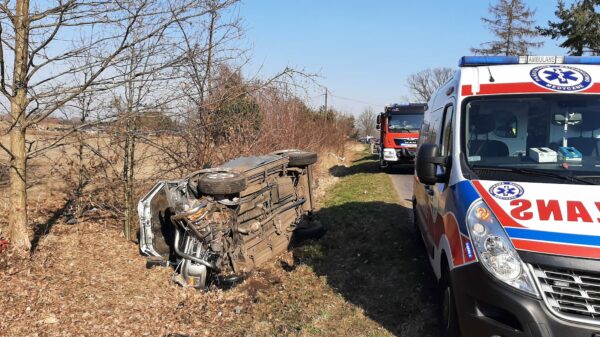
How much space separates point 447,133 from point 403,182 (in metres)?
11.9

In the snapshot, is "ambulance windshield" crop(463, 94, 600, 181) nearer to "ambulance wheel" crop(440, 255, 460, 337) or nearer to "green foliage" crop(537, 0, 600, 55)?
"ambulance wheel" crop(440, 255, 460, 337)

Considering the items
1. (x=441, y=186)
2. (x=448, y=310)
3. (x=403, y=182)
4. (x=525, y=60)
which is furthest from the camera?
(x=403, y=182)

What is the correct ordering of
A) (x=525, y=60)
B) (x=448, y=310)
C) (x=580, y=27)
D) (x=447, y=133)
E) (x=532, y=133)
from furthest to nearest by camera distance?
(x=580, y=27), (x=525, y=60), (x=447, y=133), (x=532, y=133), (x=448, y=310)

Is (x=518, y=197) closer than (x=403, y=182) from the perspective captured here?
Yes

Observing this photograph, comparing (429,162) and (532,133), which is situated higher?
(532,133)

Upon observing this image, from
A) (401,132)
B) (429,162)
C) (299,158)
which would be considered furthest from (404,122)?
(429,162)

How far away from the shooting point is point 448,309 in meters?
3.82

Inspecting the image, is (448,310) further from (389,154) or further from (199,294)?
(389,154)

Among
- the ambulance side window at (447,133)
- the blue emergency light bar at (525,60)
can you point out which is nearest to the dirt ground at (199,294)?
the ambulance side window at (447,133)

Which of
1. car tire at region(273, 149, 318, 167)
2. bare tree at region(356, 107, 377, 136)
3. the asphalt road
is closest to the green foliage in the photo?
the asphalt road

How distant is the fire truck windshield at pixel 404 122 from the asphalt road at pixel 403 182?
183cm

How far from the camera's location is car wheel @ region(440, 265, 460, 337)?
12.0 feet

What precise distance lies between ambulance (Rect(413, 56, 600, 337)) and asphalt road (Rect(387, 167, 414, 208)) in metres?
6.82

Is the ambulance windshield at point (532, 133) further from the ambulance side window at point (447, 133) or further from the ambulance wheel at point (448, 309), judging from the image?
the ambulance wheel at point (448, 309)
